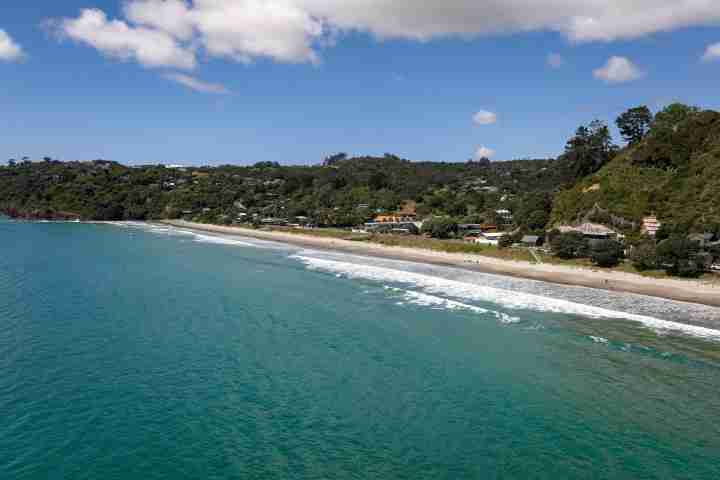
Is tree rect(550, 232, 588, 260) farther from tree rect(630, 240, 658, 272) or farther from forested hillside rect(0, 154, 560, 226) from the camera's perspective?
forested hillside rect(0, 154, 560, 226)

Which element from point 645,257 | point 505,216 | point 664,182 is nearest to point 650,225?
point 664,182

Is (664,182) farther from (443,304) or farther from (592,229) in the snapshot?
(443,304)

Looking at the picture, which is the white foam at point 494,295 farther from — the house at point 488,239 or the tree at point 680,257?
the house at point 488,239

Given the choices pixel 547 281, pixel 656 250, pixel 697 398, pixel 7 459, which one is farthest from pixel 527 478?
pixel 656 250

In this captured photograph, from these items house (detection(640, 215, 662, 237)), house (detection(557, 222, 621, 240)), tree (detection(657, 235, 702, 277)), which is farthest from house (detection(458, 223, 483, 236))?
tree (detection(657, 235, 702, 277))

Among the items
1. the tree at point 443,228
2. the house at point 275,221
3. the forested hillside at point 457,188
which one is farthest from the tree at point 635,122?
the house at point 275,221

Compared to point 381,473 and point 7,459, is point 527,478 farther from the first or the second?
point 7,459
